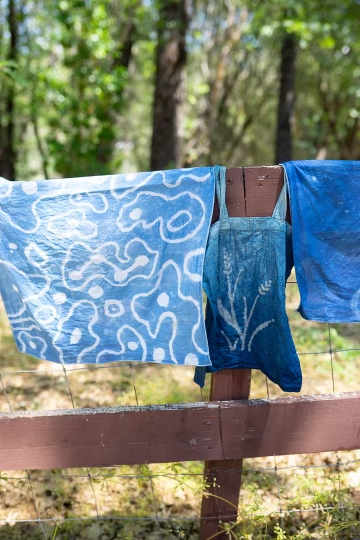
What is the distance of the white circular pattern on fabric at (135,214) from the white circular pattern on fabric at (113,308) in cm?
34

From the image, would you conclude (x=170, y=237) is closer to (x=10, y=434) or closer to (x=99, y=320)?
(x=99, y=320)

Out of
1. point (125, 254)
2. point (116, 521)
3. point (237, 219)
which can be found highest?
point (237, 219)

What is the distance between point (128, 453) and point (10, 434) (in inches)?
20.2

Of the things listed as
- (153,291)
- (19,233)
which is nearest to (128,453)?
(153,291)

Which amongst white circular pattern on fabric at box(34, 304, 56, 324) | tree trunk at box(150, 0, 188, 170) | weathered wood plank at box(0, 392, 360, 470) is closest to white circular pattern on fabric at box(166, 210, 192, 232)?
white circular pattern on fabric at box(34, 304, 56, 324)

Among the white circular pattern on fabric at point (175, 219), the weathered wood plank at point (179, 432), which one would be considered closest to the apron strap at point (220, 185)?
the white circular pattern on fabric at point (175, 219)

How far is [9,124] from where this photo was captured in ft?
31.9

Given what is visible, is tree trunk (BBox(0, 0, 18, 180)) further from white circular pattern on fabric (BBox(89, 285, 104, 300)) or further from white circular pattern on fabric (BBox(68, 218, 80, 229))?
white circular pattern on fabric (BBox(89, 285, 104, 300))

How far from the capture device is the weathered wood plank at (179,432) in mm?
1980

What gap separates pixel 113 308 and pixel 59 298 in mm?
224

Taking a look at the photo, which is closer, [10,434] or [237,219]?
[237,219]

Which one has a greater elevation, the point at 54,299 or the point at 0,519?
the point at 54,299

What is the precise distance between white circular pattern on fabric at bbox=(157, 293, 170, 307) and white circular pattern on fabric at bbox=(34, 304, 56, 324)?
0.43m

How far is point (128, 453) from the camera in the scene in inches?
79.7
